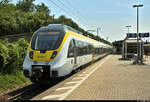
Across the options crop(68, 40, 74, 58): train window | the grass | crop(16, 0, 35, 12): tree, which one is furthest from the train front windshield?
crop(16, 0, 35, 12): tree

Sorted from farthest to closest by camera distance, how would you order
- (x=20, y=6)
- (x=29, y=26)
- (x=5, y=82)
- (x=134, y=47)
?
(x=20, y=6) → (x=29, y=26) → (x=134, y=47) → (x=5, y=82)

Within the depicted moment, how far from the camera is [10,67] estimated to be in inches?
427

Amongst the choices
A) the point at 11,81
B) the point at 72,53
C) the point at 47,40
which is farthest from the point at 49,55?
the point at 11,81

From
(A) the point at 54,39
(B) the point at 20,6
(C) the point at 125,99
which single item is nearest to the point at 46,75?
(A) the point at 54,39

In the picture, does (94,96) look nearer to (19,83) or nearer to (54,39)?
(54,39)

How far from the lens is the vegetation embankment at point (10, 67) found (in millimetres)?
9758

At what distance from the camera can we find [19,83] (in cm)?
1074

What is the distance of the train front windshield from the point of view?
9008 millimetres

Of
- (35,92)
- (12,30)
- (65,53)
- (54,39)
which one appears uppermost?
(12,30)

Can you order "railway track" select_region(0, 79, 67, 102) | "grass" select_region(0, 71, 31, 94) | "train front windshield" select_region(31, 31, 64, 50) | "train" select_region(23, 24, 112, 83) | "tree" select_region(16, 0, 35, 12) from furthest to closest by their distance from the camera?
1. "tree" select_region(16, 0, 35, 12)
2. "grass" select_region(0, 71, 31, 94)
3. "train front windshield" select_region(31, 31, 64, 50)
4. "train" select_region(23, 24, 112, 83)
5. "railway track" select_region(0, 79, 67, 102)

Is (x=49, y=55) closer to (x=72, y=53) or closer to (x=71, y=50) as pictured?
(x=71, y=50)

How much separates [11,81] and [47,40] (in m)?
3.54

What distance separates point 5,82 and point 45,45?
10.7 feet

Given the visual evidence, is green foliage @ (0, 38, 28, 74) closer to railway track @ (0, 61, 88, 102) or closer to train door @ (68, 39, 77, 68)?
railway track @ (0, 61, 88, 102)
